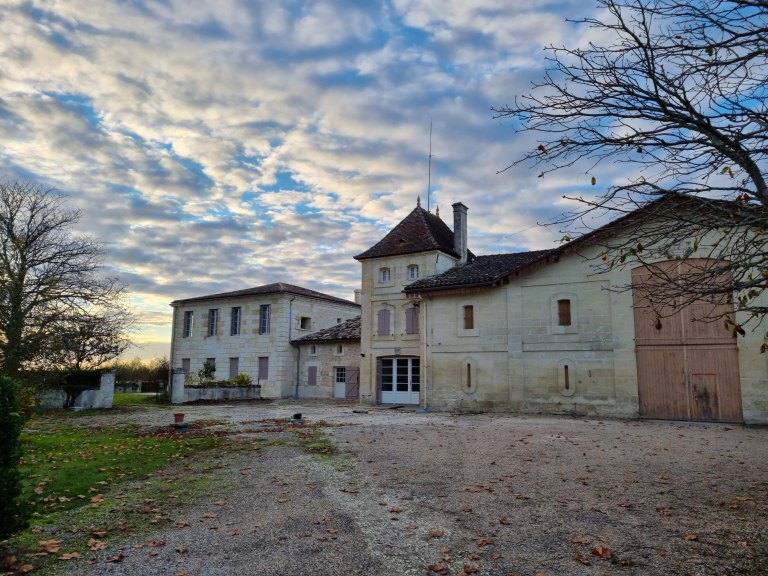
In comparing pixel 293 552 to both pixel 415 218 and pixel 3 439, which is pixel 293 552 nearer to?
pixel 3 439

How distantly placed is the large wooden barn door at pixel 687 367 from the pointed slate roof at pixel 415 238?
10546 millimetres

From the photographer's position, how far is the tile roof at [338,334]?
30891mm

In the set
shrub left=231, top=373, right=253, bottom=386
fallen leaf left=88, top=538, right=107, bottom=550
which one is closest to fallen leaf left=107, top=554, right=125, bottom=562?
fallen leaf left=88, top=538, right=107, bottom=550

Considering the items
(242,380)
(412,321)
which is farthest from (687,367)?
(242,380)

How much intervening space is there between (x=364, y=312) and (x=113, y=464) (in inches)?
734

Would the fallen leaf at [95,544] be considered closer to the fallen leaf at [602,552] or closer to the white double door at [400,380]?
the fallen leaf at [602,552]

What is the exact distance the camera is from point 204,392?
28.3 meters

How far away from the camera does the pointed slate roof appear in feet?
86.9

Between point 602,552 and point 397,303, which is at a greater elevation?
point 397,303

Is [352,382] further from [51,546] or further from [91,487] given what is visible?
[51,546]

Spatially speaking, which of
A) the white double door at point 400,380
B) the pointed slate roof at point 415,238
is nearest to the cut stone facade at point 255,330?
the pointed slate roof at point 415,238

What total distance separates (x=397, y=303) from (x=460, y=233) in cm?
510

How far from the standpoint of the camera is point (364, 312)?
89.9ft

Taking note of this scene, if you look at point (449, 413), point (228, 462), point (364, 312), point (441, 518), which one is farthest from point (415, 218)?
point (441, 518)
